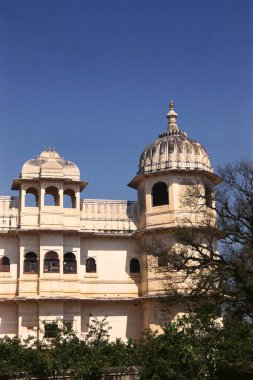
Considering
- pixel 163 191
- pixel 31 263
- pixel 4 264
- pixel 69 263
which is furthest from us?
pixel 163 191

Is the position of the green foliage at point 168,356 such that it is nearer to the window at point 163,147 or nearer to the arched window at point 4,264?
the arched window at point 4,264

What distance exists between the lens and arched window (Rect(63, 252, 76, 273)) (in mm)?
30531

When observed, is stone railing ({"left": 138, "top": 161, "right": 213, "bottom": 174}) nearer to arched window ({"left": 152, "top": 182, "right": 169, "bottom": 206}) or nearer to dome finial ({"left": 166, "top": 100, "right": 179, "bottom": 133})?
arched window ({"left": 152, "top": 182, "right": 169, "bottom": 206})

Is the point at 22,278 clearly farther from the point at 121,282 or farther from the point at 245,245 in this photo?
the point at 245,245

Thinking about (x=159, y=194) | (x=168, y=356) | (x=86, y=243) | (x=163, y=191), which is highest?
(x=163, y=191)

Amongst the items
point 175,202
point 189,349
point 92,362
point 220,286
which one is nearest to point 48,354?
point 92,362

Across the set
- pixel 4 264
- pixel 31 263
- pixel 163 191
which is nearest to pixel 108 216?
pixel 163 191

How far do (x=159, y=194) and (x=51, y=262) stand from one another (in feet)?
22.1

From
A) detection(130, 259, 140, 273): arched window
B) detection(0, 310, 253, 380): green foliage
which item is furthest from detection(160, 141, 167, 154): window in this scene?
detection(0, 310, 253, 380): green foliage

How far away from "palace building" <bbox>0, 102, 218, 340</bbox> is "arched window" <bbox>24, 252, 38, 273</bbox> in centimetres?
5

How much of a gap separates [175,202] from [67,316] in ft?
26.2

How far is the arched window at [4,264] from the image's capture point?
3017 centimetres

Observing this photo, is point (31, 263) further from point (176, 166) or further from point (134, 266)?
point (176, 166)

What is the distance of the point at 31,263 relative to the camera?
98.6 ft
